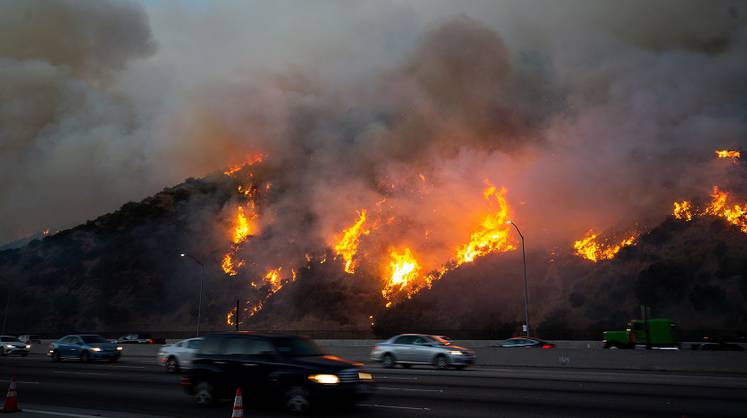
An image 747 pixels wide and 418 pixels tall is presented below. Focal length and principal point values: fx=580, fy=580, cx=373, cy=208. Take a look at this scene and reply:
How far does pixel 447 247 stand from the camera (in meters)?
95.6

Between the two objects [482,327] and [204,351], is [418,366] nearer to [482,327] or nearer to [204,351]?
[204,351]

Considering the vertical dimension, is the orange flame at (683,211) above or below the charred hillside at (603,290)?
above

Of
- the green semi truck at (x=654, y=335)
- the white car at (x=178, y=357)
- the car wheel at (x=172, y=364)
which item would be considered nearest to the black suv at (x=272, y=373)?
the white car at (x=178, y=357)

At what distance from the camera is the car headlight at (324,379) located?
37.6 feet

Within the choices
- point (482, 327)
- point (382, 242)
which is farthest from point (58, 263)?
point (482, 327)

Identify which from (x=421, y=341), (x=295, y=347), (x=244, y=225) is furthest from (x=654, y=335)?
(x=244, y=225)

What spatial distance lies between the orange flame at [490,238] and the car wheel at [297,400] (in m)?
81.4

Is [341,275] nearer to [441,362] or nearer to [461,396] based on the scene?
[441,362]

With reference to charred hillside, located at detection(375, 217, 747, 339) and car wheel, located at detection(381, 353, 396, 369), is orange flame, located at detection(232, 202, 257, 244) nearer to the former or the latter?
charred hillside, located at detection(375, 217, 747, 339)

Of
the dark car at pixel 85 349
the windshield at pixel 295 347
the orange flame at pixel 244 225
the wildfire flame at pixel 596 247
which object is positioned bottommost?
the dark car at pixel 85 349

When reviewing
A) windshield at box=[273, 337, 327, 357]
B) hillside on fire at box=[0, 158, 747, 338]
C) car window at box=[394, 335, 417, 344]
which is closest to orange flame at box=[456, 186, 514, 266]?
hillside on fire at box=[0, 158, 747, 338]

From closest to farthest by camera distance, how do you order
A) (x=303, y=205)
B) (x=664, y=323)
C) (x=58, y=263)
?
(x=664, y=323), (x=303, y=205), (x=58, y=263)

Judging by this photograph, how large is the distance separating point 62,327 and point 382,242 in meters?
58.0

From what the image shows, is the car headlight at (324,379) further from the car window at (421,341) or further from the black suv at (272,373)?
the car window at (421,341)
